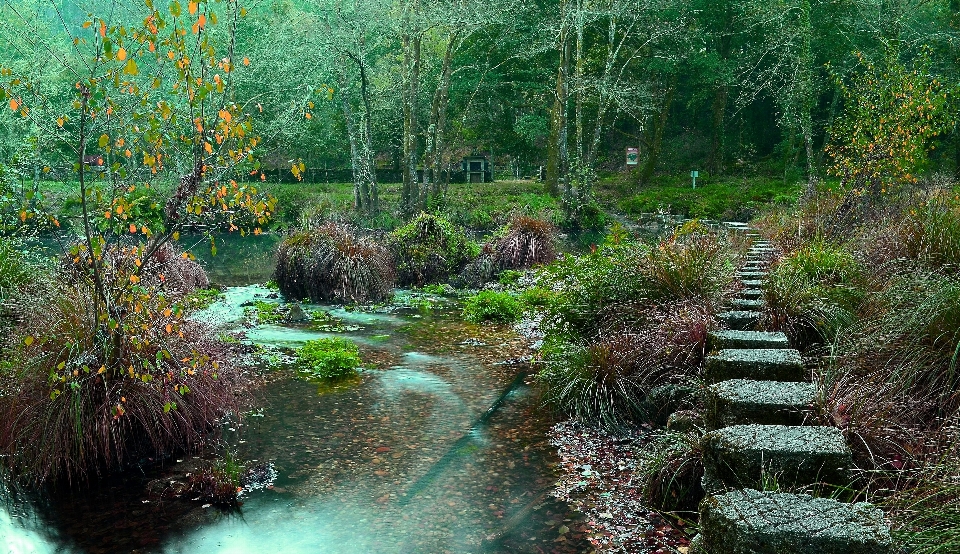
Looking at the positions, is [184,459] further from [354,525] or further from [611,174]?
[611,174]

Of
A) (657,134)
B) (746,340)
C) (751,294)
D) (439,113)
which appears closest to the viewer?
(746,340)

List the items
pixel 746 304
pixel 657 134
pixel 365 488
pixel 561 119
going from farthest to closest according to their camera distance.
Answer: pixel 657 134, pixel 561 119, pixel 746 304, pixel 365 488

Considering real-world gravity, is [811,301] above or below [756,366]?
above

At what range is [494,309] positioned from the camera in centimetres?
1123

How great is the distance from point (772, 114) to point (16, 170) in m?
33.9

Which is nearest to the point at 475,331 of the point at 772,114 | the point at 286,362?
the point at 286,362

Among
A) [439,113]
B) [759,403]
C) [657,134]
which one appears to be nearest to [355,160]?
[439,113]

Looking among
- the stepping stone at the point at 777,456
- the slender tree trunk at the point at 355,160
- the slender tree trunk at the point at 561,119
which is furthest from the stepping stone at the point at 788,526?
the slender tree trunk at the point at 355,160

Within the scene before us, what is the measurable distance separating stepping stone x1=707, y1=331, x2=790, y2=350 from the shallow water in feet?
5.00

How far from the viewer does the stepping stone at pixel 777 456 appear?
3.59 metres

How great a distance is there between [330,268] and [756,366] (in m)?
9.04

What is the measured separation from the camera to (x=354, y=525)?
4.59m

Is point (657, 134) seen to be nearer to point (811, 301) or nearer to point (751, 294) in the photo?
point (751, 294)

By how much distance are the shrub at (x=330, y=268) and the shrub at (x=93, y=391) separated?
6.97 meters
